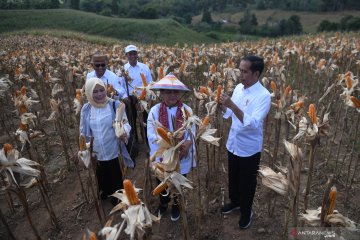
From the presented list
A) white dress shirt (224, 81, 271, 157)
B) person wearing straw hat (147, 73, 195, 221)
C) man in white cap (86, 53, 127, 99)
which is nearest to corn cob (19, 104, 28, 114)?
man in white cap (86, 53, 127, 99)

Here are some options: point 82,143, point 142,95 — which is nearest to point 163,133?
point 82,143

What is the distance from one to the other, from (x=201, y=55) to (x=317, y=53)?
5.18 metres

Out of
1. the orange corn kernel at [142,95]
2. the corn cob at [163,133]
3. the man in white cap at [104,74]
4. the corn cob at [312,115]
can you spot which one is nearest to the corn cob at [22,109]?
the man in white cap at [104,74]

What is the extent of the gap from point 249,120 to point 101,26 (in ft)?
166

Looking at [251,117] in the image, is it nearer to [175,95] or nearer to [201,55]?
[175,95]

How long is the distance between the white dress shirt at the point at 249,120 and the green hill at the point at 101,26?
130 feet

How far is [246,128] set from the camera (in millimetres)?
3293

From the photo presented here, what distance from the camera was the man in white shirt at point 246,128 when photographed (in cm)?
307

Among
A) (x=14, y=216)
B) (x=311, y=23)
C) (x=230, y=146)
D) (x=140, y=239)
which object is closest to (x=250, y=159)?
(x=230, y=146)

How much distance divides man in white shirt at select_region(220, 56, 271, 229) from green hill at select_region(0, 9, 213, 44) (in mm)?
39646

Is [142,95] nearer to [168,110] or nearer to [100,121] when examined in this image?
[100,121]

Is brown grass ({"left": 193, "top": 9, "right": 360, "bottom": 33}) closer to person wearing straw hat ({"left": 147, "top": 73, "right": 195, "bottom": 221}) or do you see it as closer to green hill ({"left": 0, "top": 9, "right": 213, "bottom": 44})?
green hill ({"left": 0, "top": 9, "right": 213, "bottom": 44})

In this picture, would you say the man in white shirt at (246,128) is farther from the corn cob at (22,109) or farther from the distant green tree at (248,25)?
the distant green tree at (248,25)

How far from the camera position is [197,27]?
221 ft
